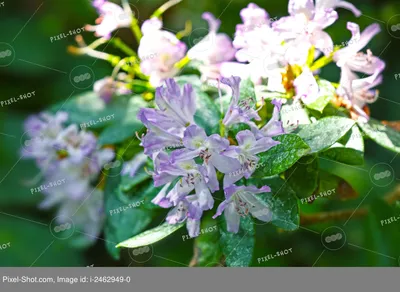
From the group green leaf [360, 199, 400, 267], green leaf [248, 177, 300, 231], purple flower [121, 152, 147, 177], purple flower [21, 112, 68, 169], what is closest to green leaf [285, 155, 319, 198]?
green leaf [248, 177, 300, 231]

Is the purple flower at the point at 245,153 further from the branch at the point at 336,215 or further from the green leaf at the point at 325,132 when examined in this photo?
the branch at the point at 336,215

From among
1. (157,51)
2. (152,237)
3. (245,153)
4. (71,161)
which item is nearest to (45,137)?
(71,161)

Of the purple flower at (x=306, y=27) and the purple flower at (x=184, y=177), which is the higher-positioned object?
the purple flower at (x=306, y=27)

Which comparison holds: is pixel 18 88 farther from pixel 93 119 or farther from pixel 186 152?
pixel 186 152

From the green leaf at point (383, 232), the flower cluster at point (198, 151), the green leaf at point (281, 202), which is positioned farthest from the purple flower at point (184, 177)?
the green leaf at point (383, 232)

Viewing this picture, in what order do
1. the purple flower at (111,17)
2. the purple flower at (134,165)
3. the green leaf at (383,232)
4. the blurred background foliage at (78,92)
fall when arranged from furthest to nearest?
the blurred background foliage at (78,92), the green leaf at (383,232), the purple flower at (111,17), the purple flower at (134,165)

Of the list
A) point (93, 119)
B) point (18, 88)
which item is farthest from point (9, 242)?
point (93, 119)

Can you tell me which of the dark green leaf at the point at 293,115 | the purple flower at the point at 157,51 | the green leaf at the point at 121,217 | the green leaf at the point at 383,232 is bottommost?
the green leaf at the point at 383,232
